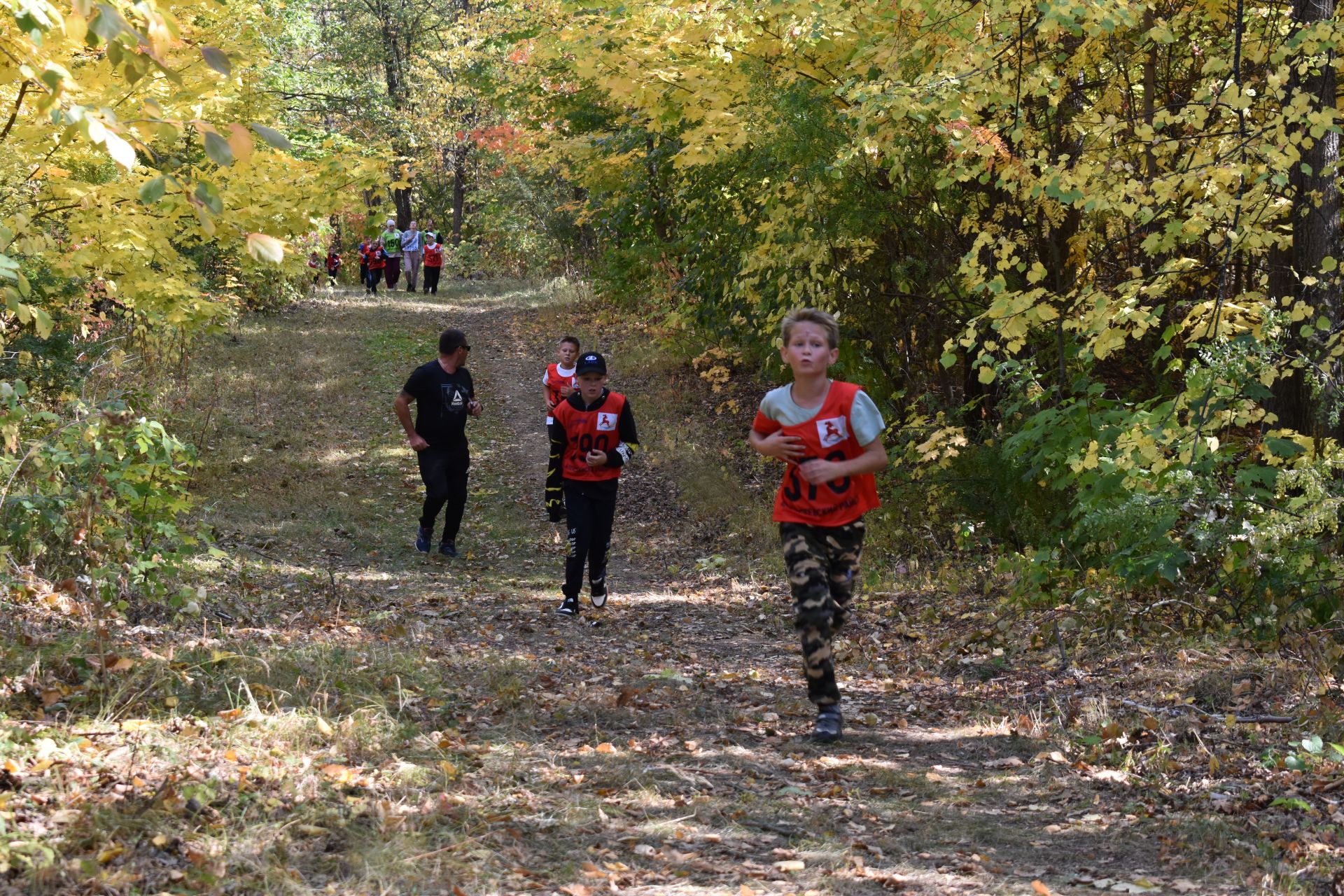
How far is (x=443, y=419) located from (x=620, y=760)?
6.40m

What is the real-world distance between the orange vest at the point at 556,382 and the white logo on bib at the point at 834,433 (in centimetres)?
726

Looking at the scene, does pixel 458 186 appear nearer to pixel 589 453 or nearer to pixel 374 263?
pixel 374 263

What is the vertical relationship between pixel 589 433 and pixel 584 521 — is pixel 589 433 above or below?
above

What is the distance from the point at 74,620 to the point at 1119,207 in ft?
20.0

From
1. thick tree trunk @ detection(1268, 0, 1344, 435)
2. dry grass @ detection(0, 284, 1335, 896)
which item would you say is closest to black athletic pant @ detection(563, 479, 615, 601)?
dry grass @ detection(0, 284, 1335, 896)

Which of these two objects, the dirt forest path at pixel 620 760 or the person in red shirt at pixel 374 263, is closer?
the dirt forest path at pixel 620 760

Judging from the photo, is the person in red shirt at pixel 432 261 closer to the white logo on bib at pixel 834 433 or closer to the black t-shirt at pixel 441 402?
the black t-shirt at pixel 441 402

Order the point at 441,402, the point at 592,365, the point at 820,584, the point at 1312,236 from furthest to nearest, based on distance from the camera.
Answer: the point at 441,402 → the point at 592,365 → the point at 1312,236 → the point at 820,584

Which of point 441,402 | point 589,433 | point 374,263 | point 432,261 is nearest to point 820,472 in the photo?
point 589,433

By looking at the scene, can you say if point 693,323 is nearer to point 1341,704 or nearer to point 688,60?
point 688,60

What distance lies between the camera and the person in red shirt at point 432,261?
103 feet

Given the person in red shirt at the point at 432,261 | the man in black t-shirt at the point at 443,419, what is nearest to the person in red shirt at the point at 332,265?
the person in red shirt at the point at 432,261

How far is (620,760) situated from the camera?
4898mm

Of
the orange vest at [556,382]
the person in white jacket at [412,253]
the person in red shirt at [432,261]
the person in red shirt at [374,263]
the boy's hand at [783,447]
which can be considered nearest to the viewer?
the boy's hand at [783,447]
